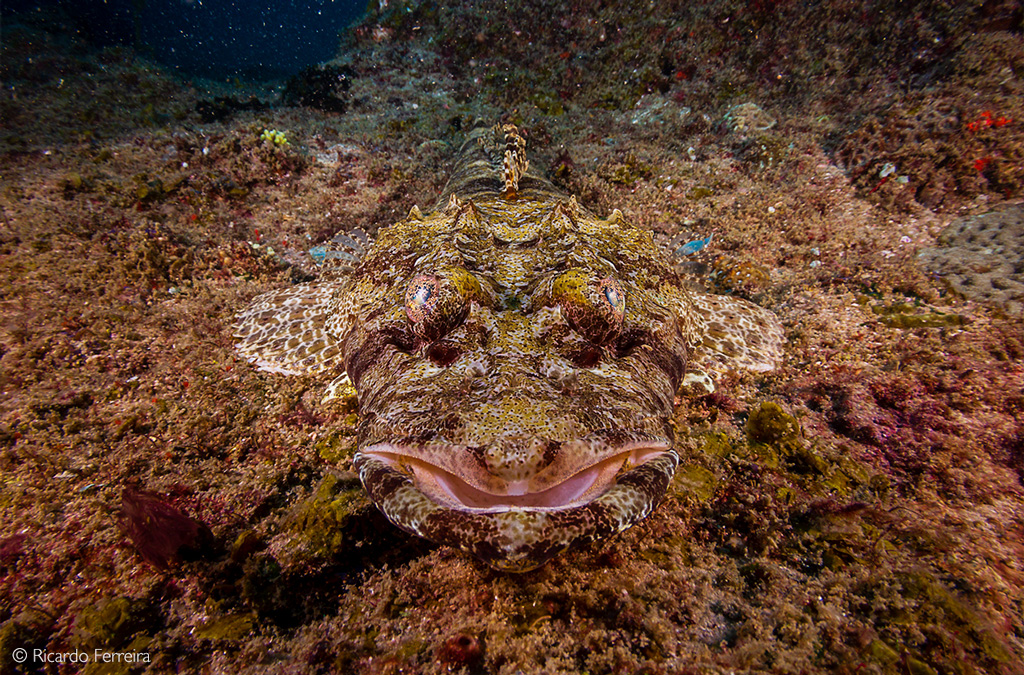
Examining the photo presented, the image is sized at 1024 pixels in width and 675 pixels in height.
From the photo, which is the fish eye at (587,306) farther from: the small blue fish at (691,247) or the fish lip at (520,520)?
the small blue fish at (691,247)

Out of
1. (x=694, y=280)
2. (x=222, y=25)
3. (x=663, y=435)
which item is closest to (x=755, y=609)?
(x=663, y=435)

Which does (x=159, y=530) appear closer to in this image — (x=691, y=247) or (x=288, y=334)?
(x=288, y=334)

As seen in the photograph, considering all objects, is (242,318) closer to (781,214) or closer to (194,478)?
(194,478)

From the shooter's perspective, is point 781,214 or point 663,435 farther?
point 781,214

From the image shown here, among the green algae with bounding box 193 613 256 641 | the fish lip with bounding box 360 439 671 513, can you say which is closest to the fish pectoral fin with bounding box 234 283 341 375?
the fish lip with bounding box 360 439 671 513

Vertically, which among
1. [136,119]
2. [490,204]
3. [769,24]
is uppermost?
[769,24]

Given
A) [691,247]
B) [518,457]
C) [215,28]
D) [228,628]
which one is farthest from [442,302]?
[215,28]

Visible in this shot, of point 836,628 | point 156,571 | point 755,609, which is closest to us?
point 836,628

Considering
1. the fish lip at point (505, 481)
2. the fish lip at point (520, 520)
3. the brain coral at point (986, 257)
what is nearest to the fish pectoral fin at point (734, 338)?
the brain coral at point (986, 257)
